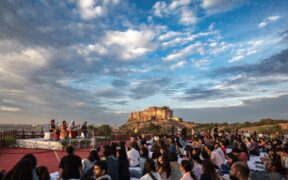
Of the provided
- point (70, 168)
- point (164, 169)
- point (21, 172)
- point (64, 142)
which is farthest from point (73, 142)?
point (21, 172)

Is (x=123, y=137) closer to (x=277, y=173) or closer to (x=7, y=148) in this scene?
(x=7, y=148)

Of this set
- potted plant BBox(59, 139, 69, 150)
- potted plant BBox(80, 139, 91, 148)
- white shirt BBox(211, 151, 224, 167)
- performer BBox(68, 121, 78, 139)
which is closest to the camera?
white shirt BBox(211, 151, 224, 167)

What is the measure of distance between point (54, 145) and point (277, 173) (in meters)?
15.5

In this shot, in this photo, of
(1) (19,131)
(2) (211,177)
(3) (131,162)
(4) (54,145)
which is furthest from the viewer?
(1) (19,131)

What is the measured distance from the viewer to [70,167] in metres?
6.19

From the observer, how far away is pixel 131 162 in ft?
31.3

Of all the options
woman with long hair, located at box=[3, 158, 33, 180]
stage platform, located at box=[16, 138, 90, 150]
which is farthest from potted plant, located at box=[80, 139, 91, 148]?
woman with long hair, located at box=[3, 158, 33, 180]

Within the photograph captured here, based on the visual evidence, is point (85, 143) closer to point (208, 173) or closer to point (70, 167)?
point (70, 167)

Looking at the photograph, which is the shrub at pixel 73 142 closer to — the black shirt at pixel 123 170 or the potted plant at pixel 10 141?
the potted plant at pixel 10 141

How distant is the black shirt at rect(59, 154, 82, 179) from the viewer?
616 centimetres

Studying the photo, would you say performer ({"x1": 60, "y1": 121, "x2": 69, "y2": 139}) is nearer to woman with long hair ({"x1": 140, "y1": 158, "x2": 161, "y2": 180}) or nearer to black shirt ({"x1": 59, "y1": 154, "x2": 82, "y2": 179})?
black shirt ({"x1": 59, "y1": 154, "x2": 82, "y2": 179})

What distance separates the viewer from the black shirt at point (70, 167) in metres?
6.16

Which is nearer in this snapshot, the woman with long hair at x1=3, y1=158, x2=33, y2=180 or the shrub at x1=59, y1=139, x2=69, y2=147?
the woman with long hair at x1=3, y1=158, x2=33, y2=180

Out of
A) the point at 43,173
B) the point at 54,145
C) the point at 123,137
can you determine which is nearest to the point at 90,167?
the point at 43,173
